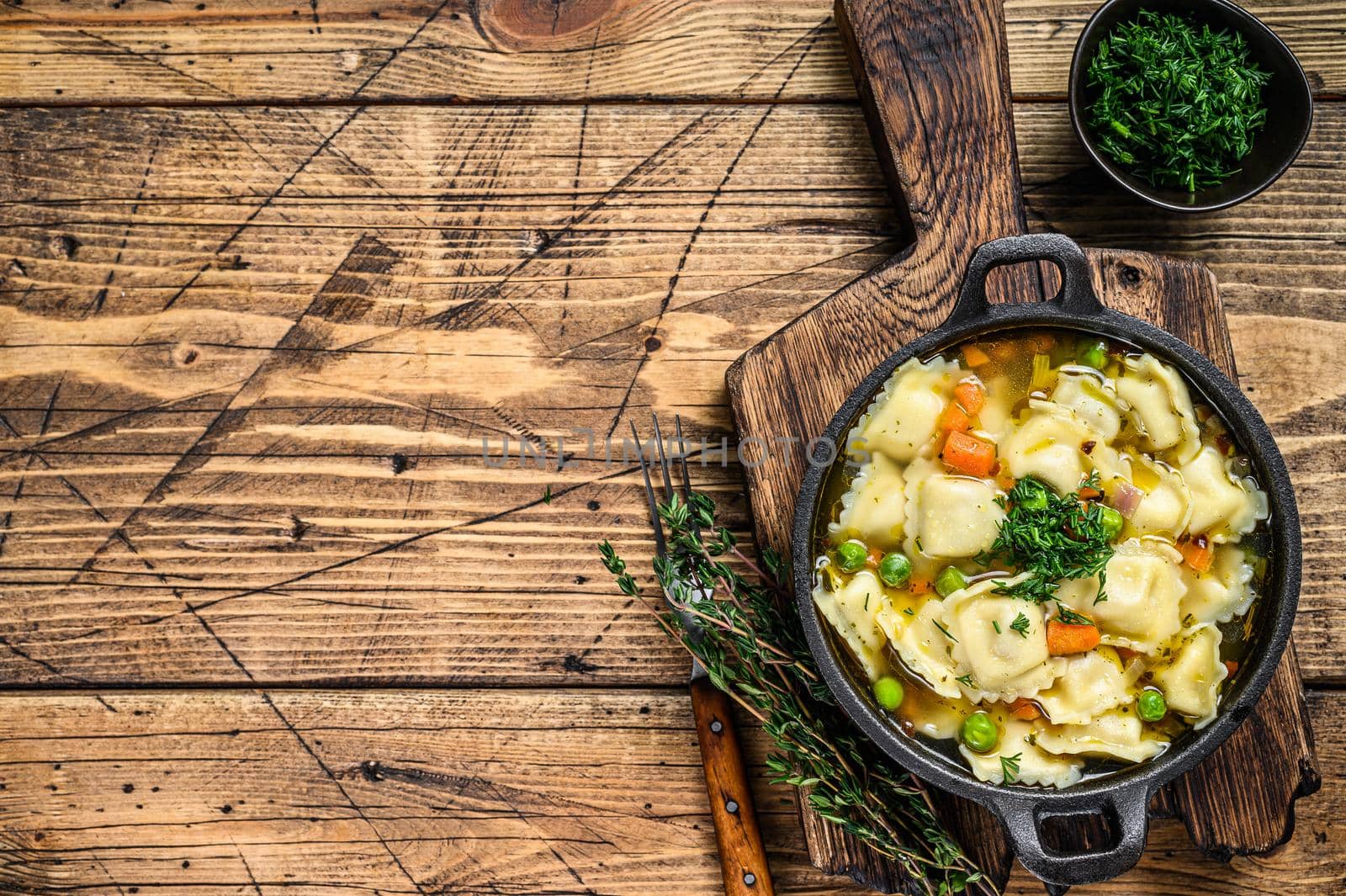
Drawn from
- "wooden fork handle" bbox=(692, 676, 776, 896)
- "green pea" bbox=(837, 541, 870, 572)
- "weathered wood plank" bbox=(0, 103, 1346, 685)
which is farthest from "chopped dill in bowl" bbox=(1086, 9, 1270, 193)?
"wooden fork handle" bbox=(692, 676, 776, 896)

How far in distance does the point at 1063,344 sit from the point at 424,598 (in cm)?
178

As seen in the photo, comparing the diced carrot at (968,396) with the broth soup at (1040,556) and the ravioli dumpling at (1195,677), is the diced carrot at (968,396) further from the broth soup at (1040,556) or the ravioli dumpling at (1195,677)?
the ravioli dumpling at (1195,677)

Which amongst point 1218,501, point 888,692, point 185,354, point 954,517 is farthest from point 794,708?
point 185,354

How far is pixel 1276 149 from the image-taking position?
238 centimetres

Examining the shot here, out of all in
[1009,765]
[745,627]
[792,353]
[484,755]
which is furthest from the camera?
[484,755]

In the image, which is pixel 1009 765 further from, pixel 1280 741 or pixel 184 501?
pixel 184 501

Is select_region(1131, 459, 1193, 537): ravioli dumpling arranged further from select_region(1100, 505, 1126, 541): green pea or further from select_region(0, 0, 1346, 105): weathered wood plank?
select_region(0, 0, 1346, 105): weathered wood plank

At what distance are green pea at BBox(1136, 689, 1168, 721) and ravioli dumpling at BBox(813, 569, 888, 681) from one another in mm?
561

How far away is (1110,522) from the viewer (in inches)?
79.1

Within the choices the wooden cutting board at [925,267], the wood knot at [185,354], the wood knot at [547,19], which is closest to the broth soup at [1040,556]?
the wooden cutting board at [925,267]

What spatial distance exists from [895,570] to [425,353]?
4.68ft

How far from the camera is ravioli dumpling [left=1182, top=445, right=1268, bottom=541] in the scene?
2.06 metres

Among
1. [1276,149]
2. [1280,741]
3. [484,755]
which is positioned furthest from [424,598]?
[1276,149]

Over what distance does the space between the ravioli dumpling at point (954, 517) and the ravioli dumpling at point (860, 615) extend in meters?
0.14
